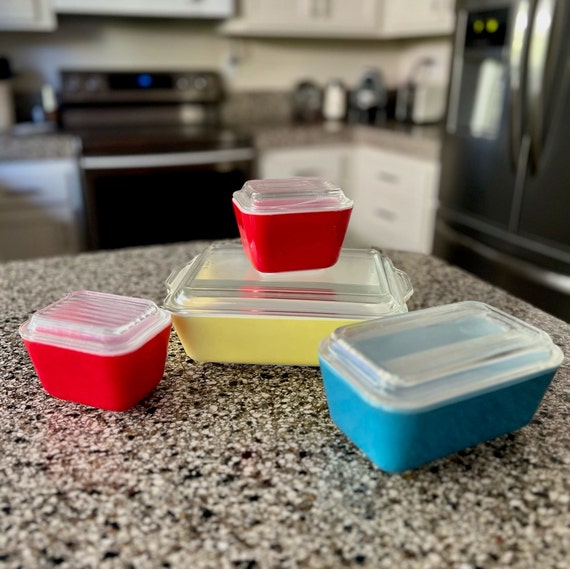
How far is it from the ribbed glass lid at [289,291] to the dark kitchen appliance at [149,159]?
68.5 inches

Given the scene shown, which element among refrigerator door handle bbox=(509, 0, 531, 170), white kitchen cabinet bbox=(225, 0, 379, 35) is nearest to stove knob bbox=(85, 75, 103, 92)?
white kitchen cabinet bbox=(225, 0, 379, 35)

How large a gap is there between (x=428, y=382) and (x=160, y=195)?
2.09m

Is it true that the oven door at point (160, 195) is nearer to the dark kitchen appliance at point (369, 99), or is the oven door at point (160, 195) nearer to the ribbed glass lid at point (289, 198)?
the dark kitchen appliance at point (369, 99)

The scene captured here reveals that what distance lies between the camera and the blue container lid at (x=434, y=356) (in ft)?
1.58

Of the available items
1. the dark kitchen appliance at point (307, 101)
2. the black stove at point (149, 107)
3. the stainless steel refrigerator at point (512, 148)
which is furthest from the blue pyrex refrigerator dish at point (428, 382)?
the dark kitchen appliance at point (307, 101)

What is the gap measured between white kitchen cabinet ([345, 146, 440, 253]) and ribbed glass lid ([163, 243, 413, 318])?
1766 mm

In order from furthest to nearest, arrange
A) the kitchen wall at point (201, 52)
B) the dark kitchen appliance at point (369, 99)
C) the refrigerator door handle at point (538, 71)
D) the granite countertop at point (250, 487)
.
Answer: the dark kitchen appliance at point (369, 99)
the kitchen wall at point (201, 52)
the refrigerator door handle at point (538, 71)
the granite countertop at point (250, 487)

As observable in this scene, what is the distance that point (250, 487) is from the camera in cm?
49

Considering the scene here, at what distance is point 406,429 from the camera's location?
0.48m

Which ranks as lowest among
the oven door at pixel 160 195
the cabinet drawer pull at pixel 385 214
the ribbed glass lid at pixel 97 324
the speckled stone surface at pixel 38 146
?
the cabinet drawer pull at pixel 385 214

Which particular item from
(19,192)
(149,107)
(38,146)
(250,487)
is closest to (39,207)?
(19,192)

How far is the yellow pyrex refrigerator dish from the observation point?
2.10ft

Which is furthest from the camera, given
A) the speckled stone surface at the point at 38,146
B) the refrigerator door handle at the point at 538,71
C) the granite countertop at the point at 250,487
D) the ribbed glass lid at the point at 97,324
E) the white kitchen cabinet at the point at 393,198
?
the white kitchen cabinet at the point at 393,198

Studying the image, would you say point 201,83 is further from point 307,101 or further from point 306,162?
point 306,162
